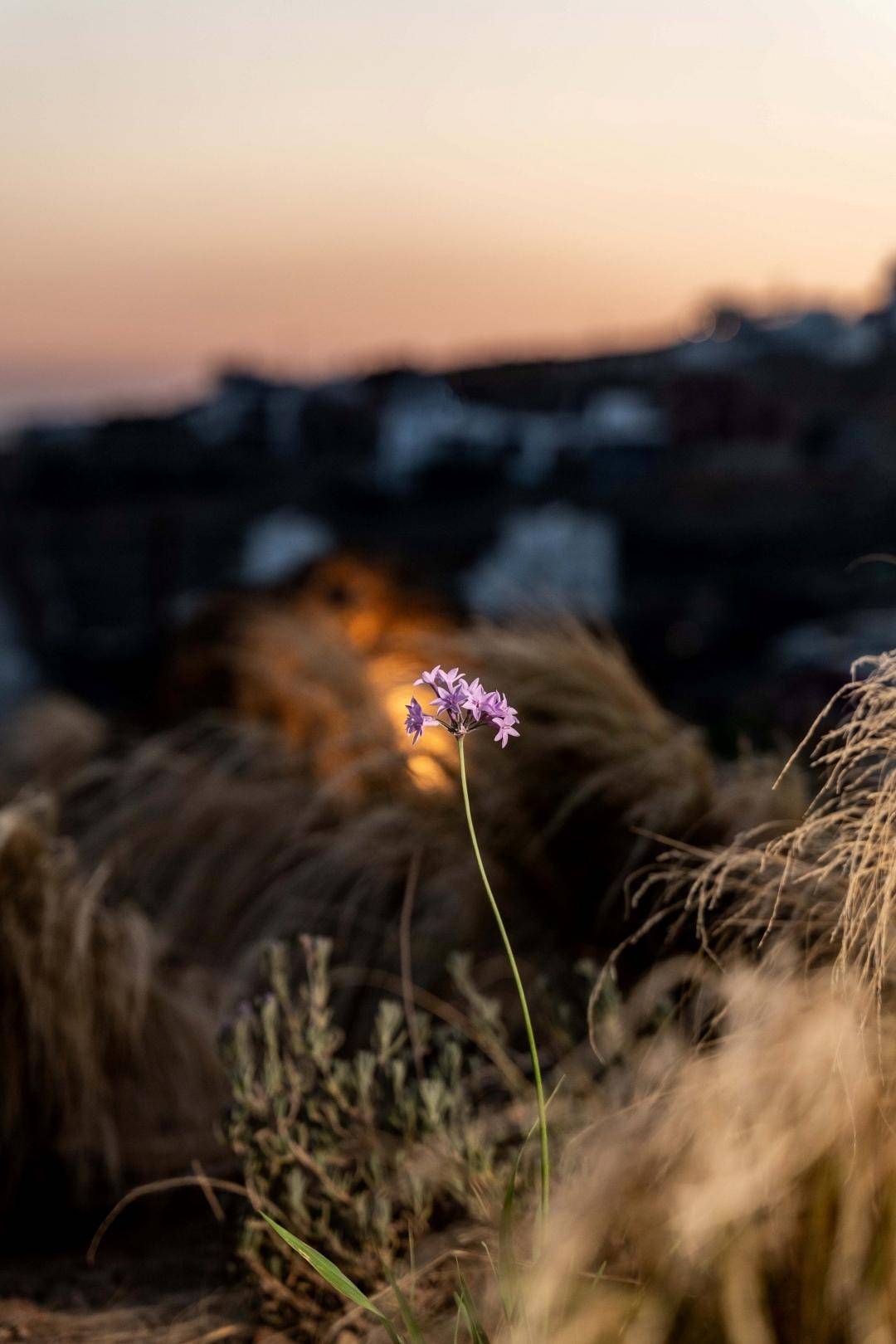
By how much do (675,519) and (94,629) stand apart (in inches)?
499

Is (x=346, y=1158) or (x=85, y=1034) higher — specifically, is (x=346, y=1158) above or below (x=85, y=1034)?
below

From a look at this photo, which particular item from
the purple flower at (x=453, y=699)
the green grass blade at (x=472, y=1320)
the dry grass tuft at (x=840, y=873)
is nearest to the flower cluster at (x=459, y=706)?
the purple flower at (x=453, y=699)

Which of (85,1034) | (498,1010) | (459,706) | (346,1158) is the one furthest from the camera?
(85,1034)

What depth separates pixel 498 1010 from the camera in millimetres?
2506

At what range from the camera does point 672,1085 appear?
72.6 inches

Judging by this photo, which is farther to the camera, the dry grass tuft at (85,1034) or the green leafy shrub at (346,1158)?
the dry grass tuft at (85,1034)

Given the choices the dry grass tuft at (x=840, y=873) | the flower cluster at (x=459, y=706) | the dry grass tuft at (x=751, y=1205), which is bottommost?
the dry grass tuft at (x=751, y=1205)

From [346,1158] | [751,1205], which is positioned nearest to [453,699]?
[751,1205]

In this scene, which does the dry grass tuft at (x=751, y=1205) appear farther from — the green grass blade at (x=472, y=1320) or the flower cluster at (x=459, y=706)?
the flower cluster at (x=459, y=706)

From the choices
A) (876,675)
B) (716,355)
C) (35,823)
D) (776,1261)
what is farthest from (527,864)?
(716,355)

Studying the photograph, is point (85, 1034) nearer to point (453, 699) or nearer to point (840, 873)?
point (840, 873)

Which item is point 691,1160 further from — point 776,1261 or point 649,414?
point 649,414

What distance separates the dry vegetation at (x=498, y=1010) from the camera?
4.76 ft

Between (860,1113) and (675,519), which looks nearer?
(860,1113)
